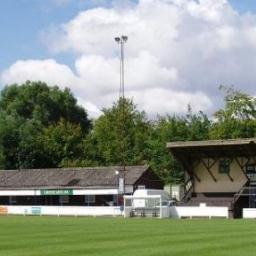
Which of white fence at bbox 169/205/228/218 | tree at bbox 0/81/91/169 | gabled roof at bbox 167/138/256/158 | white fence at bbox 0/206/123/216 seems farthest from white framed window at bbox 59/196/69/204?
white fence at bbox 169/205/228/218

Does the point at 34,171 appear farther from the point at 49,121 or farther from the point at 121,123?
the point at 49,121

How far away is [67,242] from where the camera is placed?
26.2 meters

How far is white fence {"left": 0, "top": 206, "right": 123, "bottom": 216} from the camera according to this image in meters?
69.2

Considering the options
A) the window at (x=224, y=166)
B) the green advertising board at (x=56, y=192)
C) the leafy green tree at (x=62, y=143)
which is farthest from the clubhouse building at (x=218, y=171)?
the leafy green tree at (x=62, y=143)

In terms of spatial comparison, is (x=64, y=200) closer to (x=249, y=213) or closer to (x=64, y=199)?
(x=64, y=199)

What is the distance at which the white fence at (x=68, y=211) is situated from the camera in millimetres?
69206

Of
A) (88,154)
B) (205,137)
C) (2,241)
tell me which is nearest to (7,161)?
(88,154)

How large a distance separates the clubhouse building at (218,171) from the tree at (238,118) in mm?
14164

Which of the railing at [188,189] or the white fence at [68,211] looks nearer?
the white fence at [68,211]

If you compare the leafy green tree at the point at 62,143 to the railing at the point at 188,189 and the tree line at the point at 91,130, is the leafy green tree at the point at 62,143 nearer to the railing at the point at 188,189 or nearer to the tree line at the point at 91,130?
the tree line at the point at 91,130

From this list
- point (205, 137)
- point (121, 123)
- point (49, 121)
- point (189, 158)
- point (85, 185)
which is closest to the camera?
point (189, 158)

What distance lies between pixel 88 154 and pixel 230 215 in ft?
184

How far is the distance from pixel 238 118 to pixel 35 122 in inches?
1632

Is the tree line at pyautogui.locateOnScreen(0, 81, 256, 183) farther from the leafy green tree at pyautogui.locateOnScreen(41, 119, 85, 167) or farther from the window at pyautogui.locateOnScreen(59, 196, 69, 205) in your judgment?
the window at pyautogui.locateOnScreen(59, 196, 69, 205)
